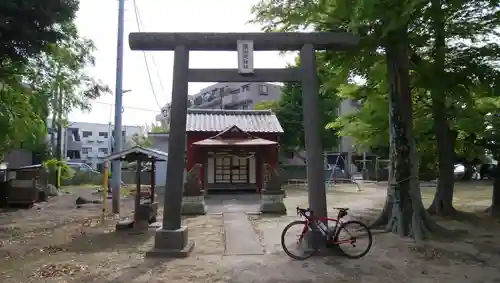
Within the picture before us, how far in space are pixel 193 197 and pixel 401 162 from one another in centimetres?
737

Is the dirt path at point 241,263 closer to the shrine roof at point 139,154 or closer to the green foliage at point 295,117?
the shrine roof at point 139,154

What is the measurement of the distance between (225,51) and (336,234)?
4.61m

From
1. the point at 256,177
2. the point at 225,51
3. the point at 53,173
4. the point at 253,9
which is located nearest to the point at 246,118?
the point at 256,177

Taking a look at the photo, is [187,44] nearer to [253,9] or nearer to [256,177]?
[253,9]

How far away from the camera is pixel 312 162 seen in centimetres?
863

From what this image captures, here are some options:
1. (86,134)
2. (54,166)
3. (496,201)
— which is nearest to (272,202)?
(496,201)

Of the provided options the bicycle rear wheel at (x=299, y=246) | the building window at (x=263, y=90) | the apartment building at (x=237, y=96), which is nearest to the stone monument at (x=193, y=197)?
the bicycle rear wheel at (x=299, y=246)

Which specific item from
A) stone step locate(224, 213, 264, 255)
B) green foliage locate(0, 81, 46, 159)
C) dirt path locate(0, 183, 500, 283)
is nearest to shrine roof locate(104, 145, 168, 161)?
green foliage locate(0, 81, 46, 159)

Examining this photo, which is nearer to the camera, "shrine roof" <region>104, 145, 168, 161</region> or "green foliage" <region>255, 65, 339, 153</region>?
"shrine roof" <region>104, 145, 168, 161</region>

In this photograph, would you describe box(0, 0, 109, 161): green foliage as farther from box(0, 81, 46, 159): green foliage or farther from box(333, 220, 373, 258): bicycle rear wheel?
box(333, 220, 373, 258): bicycle rear wheel

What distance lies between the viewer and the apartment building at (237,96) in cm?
5328

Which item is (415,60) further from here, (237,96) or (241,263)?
(237,96)

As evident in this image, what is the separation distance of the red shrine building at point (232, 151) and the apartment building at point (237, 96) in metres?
24.4

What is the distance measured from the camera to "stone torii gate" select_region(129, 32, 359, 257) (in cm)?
856
